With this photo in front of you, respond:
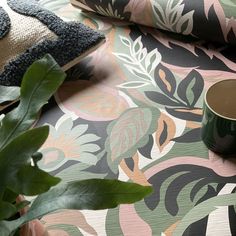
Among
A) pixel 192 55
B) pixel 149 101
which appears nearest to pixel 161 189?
pixel 149 101

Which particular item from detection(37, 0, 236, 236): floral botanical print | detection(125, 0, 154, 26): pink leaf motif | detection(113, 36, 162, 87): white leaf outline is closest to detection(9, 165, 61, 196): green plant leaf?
detection(37, 0, 236, 236): floral botanical print

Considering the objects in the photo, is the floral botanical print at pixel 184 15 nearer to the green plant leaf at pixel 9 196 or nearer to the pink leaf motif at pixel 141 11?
the pink leaf motif at pixel 141 11

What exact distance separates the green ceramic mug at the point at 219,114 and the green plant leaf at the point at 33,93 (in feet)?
0.72

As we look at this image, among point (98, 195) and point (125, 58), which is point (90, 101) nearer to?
point (125, 58)

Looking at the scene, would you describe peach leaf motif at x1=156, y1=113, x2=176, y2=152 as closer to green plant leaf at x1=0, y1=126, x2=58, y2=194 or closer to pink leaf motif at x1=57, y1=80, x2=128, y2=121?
pink leaf motif at x1=57, y1=80, x2=128, y2=121

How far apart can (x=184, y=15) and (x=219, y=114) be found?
22 centimetres

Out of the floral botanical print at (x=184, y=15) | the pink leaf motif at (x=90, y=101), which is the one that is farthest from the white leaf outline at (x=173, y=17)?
the pink leaf motif at (x=90, y=101)

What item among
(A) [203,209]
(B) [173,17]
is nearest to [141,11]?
(B) [173,17]

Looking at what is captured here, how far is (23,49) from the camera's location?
0.58 metres

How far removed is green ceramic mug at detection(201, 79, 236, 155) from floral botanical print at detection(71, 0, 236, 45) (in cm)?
14

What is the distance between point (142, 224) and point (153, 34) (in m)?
0.33

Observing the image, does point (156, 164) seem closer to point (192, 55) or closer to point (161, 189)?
point (161, 189)

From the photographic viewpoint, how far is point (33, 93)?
300mm

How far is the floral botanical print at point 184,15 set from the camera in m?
0.62
